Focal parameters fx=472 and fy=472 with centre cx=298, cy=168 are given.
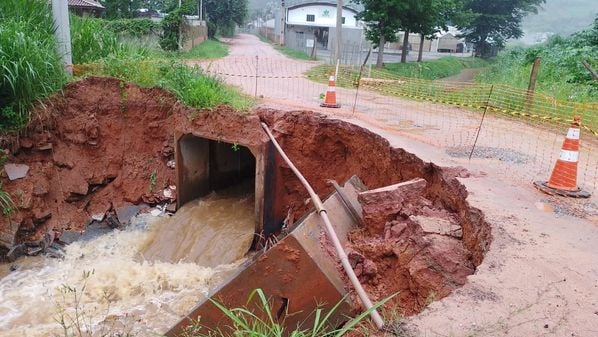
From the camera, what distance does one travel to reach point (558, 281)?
3408 millimetres

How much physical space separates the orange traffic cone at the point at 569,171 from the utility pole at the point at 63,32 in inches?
311

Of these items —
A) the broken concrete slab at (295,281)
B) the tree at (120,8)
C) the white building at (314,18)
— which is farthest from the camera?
the white building at (314,18)

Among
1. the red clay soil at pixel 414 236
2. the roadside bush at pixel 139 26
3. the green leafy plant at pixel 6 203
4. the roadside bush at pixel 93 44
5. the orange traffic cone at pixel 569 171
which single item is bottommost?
the green leafy plant at pixel 6 203

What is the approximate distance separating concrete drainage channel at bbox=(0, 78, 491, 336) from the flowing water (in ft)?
1.59

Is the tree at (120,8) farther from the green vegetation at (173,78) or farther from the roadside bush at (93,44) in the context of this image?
the green vegetation at (173,78)

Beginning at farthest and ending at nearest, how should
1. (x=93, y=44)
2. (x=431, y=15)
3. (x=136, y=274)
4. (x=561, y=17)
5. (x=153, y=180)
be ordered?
(x=561, y=17), (x=431, y=15), (x=93, y=44), (x=153, y=180), (x=136, y=274)

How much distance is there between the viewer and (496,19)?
30.2 m

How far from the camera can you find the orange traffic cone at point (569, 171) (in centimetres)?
528

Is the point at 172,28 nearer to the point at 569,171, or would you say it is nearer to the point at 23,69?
the point at 23,69

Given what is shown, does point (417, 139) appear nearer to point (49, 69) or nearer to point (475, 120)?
point (475, 120)

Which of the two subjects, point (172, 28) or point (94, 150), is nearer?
point (94, 150)

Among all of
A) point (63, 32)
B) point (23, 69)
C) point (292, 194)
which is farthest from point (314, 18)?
point (23, 69)

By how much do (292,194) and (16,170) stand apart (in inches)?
176

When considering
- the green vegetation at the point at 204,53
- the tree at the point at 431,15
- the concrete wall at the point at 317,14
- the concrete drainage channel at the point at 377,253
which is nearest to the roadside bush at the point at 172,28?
the green vegetation at the point at 204,53
